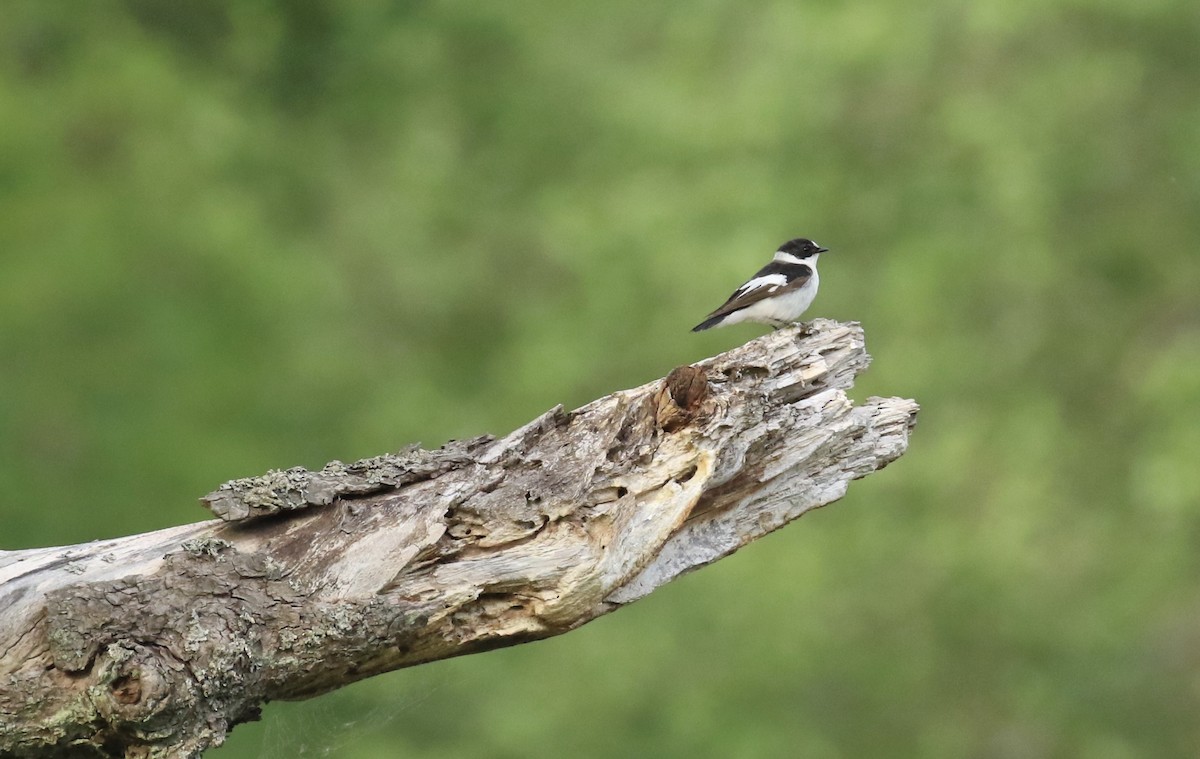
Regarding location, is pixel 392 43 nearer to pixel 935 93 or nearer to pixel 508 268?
pixel 508 268

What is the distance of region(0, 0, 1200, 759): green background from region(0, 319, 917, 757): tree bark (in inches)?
342

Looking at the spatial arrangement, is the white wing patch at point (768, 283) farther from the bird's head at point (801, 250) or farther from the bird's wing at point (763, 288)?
the bird's head at point (801, 250)

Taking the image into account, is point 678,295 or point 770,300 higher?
point 678,295

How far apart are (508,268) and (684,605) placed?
4.32 metres

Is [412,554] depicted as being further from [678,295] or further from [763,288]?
[678,295]

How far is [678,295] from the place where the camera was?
14.3 metres

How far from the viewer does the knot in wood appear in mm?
4801

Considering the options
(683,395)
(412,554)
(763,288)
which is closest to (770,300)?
(763,288)

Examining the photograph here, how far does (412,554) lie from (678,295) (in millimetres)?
10089

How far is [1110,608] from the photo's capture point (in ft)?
49.8

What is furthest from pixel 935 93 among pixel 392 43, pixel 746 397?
pixel 746 397

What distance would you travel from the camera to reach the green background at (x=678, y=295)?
13883 mm

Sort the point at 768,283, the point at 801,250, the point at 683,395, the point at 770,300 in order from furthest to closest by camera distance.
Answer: the point at 801,250 → the point at 768,283 → the point at 770,300 → the point at 683,395

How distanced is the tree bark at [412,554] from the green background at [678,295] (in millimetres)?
8698
